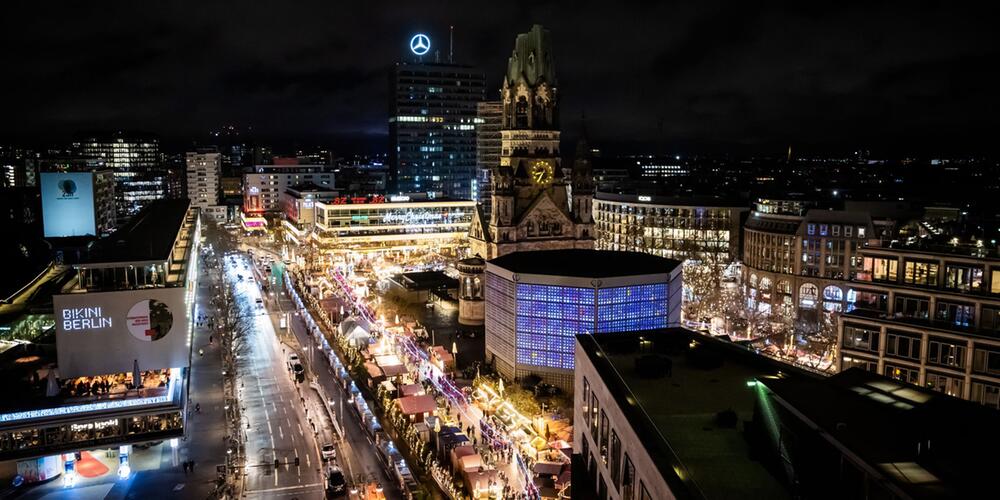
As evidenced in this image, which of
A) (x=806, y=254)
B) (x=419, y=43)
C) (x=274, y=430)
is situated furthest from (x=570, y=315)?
(x=419, y=43)

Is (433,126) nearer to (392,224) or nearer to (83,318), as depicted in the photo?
(392,224)

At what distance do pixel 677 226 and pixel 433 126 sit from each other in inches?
3473

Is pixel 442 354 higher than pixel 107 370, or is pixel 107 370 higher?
pixel 107 370

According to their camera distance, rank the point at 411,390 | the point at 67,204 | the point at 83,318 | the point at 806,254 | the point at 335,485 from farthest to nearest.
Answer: the point at 67,204, the point at 806,254, the point at 411,390, the point at 83,318, the point at 335,485

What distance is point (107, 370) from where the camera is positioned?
163 feet

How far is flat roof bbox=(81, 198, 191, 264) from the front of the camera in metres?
52.8

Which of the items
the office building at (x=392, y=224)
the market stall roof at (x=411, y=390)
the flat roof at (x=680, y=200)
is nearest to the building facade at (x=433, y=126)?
the office building at (x=392, y=224)

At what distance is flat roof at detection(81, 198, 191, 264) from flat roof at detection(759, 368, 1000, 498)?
161 feet

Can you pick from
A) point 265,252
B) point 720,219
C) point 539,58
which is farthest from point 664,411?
point 265,252

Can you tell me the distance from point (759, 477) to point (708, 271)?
92.9 m

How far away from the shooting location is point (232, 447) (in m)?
47.1

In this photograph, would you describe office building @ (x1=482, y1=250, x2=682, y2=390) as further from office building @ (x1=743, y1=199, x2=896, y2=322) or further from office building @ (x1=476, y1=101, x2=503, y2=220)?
office building @ (x1=476, y1=101, x2=503, y2=220)

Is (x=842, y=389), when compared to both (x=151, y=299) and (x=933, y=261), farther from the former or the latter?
(x=151, y=299)

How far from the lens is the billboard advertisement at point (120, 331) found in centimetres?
4853
